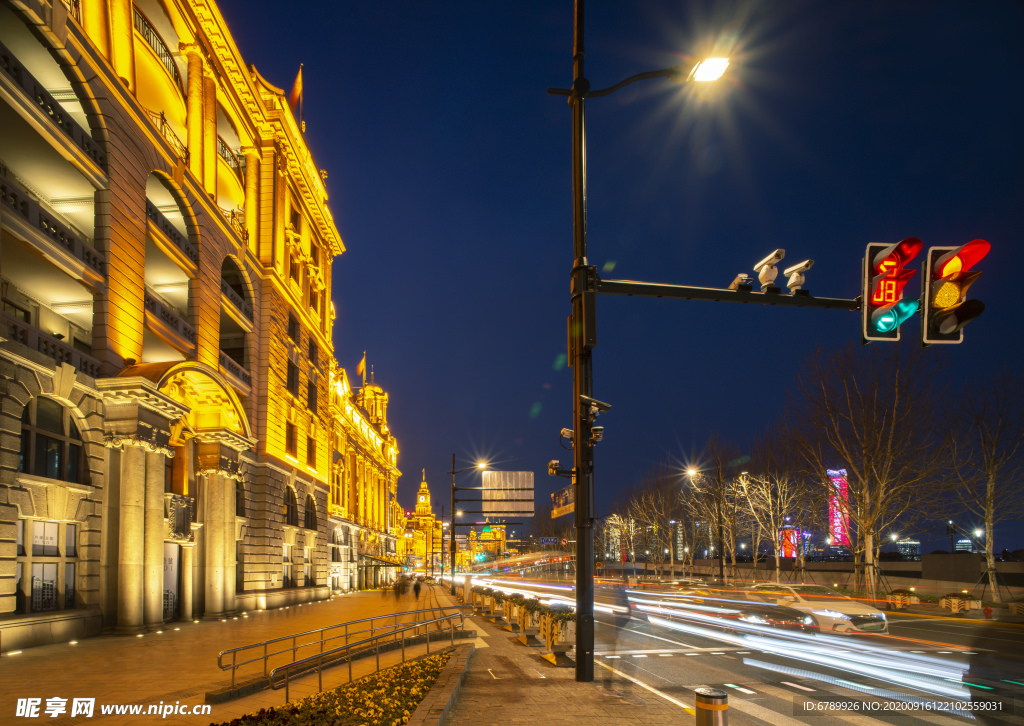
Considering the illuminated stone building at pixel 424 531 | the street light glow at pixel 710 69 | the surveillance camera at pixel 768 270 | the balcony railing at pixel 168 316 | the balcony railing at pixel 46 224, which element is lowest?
the illuminated stone building at pixel 424 531

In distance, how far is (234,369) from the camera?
1407 inches

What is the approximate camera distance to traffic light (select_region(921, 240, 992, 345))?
8.73 m

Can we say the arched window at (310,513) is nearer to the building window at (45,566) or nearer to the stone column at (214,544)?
the stone column at (214,544)

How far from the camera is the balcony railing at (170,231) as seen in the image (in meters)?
26.5

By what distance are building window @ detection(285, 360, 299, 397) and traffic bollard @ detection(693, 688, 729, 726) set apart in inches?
1636

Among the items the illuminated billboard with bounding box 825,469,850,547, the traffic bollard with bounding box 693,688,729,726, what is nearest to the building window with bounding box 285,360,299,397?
the illuminated billboard with bounding box 825,469,850,547

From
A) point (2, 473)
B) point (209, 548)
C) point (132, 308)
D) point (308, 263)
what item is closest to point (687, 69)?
point (2, 473)

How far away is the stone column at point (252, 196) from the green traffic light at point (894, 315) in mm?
37484

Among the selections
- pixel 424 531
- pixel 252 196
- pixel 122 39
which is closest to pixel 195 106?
pixel 122 39

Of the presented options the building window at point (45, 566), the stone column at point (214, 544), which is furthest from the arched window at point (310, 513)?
the building window at point (45, 566)

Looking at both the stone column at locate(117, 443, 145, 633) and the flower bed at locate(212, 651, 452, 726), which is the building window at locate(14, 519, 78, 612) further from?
the flower bed at locate(212, 651, 452, 726)

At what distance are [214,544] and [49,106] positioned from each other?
1931 cm

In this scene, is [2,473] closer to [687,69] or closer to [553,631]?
[553,631]

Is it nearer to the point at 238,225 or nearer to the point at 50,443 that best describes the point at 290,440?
the point at 238,225
